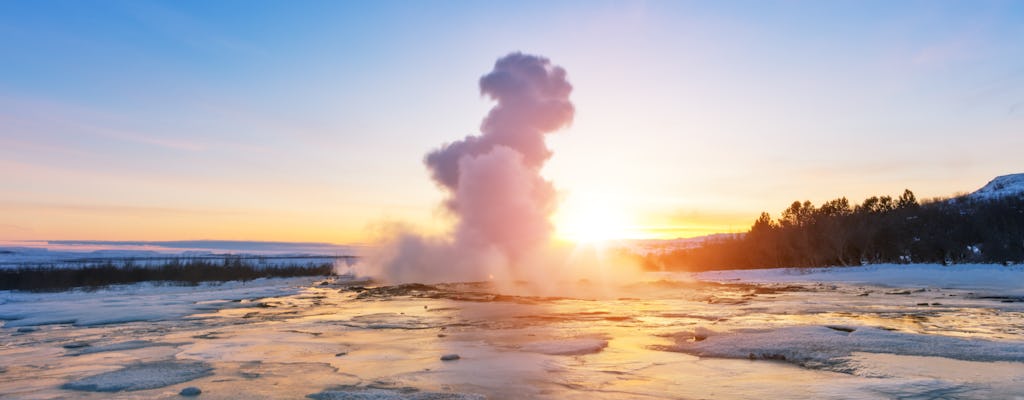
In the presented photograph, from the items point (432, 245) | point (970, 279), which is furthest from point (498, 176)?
point (970, 279)

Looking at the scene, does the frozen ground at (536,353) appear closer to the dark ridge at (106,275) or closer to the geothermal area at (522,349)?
the geothermal area at (522,349)

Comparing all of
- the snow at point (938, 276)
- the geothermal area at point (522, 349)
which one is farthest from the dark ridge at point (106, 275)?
the snow at point (938, 276)

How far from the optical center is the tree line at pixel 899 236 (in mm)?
55344

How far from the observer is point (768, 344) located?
36.0 feet

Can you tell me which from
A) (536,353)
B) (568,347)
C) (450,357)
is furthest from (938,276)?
(450,357)

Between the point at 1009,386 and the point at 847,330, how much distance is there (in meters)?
5.37

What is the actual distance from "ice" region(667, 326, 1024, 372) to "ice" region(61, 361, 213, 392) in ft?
25.9

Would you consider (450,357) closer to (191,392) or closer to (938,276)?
(191,392)

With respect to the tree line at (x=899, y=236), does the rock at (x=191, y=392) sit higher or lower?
lower

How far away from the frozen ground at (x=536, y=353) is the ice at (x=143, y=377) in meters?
0.03

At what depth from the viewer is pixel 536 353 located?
426 inches

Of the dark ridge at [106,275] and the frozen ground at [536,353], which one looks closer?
the frozen ground at [536,353]

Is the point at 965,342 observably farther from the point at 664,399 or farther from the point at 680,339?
the point at 664,399

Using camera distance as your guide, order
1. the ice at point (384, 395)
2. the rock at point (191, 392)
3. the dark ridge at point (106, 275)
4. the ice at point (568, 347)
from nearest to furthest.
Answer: the ice at point (384, 395), the rock at point (191, 392), the ice at point (568, 347), the dark ridge at point (106, 275)
